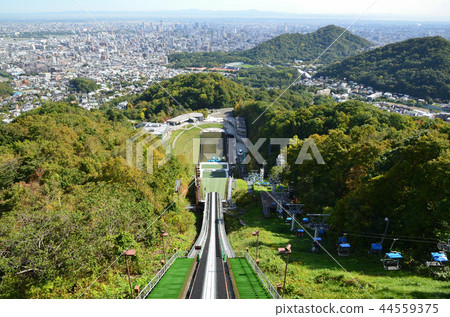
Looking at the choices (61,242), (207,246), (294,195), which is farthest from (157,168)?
(61,242)

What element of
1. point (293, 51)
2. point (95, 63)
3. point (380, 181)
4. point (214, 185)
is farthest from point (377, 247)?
point (95, 63)

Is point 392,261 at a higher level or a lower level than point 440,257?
lower

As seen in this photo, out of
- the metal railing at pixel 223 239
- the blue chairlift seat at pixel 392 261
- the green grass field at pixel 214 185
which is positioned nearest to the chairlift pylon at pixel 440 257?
the blue chairlift seat at pixel 392 261

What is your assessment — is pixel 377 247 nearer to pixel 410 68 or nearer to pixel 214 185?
pixel 214 185

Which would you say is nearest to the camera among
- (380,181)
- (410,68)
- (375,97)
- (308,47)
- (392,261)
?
(392,261)

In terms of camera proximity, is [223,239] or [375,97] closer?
[223,239]

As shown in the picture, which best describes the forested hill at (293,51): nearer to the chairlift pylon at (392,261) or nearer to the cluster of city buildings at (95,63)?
the cluster of city buildings at (95,63)
